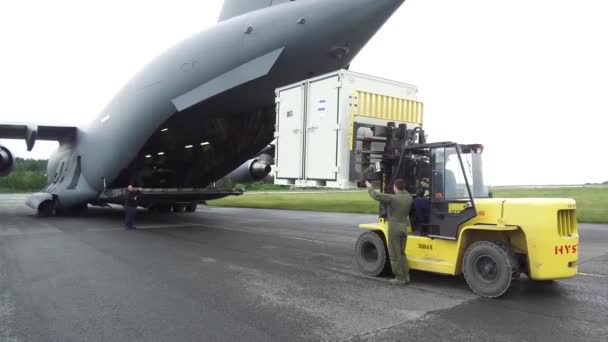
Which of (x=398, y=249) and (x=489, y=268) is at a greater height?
(x=398, y=249)

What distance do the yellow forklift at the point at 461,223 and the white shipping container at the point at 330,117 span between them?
29 centimetres

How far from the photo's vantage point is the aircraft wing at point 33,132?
17.8 metres

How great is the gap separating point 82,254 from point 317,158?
518cm

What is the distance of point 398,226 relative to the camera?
6562 millimetres

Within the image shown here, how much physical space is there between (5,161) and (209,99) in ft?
39.5

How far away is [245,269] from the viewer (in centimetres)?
767

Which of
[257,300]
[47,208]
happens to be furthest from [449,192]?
[47,208]

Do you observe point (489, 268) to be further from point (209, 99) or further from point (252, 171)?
point (252, 171)

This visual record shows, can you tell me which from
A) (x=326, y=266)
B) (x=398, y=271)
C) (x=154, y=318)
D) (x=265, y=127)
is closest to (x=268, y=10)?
(x=265, y=127)

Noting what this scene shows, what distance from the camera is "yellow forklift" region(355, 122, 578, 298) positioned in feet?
19.0

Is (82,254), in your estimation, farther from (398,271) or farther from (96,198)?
(96,198)

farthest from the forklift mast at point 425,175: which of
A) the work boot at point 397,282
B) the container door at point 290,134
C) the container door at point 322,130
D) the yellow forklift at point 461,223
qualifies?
the container door at point 290,134

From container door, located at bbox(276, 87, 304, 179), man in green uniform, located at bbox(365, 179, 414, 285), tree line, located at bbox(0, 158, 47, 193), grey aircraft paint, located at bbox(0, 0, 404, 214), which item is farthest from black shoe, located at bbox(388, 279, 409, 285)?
tree line, located at bbox(0, 158, 47, 193)

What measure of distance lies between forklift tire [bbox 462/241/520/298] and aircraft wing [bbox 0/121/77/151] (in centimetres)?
1740
